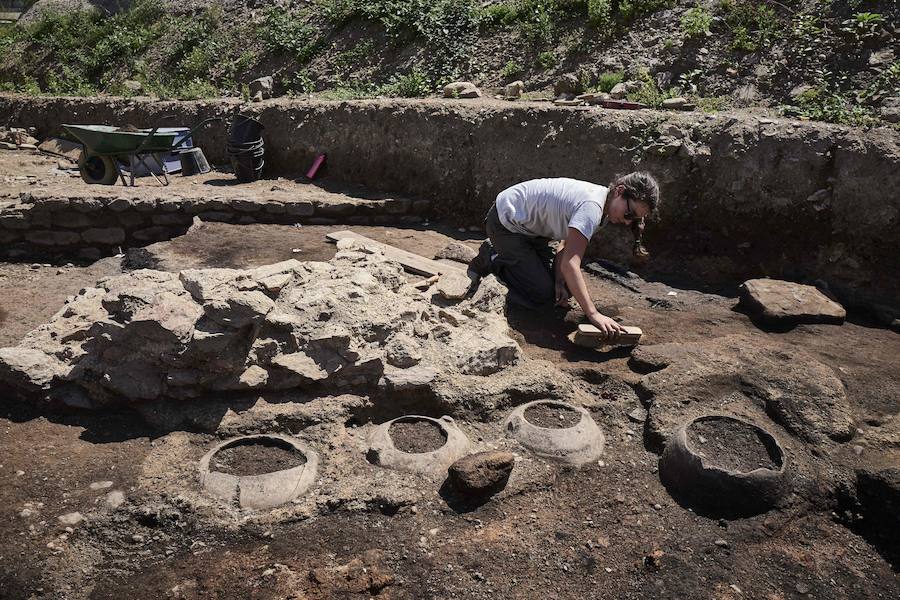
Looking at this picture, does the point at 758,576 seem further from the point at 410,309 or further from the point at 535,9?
the point at 535,9

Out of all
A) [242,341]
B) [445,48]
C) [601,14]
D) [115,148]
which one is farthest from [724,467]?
[445,48]

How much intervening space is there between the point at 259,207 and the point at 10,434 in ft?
13.2

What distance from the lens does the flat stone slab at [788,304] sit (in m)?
5.08

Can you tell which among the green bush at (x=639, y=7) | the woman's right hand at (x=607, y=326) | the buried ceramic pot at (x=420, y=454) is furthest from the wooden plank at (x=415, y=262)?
the green bush at (x=639, y=7)

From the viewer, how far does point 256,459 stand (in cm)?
334

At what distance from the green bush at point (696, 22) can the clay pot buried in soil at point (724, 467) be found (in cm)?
603

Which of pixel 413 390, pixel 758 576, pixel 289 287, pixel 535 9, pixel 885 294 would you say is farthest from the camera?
pixel 535 9

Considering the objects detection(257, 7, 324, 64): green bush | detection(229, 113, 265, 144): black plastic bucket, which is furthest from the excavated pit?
detection(257, 7, 324, 64): green bush

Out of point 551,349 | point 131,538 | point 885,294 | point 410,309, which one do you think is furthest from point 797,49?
point 131,538

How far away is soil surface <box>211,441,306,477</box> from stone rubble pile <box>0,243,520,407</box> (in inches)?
17.5

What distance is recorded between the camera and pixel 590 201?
15.0 ft

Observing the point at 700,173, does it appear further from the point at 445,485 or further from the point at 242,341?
the point at 242,341

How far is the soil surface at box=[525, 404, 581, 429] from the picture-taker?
12.0ft

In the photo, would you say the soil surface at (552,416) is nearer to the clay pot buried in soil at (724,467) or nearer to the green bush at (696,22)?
the clay pot buried in soil at (724,467)
